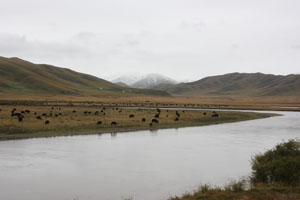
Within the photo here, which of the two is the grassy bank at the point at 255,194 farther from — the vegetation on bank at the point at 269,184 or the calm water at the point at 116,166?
the calm water at the point at 116,166

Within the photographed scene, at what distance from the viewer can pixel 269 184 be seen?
13359mm

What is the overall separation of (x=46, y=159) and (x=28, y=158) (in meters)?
1.28

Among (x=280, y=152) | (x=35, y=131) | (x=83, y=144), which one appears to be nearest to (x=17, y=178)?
(x=83, y=144)

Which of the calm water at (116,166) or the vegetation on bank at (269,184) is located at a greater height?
the vegetation on bank at (269,184)

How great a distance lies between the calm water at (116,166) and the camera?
13961mm

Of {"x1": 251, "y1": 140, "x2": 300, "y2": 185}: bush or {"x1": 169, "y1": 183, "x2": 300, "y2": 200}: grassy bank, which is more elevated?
{"x1": 251, "y1": 140, "x2": 300, "y2": 185}: bush

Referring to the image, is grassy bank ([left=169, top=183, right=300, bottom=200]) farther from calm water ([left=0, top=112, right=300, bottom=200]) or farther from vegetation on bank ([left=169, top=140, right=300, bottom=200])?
calm water ([left=0, top=112, right=300, bottom=200])

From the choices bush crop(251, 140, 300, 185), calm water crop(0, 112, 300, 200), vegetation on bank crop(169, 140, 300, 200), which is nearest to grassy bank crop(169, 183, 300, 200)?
vegetation on bank crop(169, 140, 300, 200)

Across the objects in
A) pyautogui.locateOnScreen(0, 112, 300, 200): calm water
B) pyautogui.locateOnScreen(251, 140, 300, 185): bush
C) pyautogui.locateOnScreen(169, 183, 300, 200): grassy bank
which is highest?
pyautogui.locateOnScreen(251, 140, 300, 185): bush

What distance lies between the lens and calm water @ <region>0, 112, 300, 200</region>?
13961mm

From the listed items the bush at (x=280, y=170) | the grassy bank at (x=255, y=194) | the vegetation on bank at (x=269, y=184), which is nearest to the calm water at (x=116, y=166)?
the vegetation on bank at (x=269, y=184)

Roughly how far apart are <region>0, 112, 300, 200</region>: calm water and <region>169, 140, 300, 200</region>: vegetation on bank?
66.0 inches

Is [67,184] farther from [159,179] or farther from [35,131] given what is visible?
[35,131]

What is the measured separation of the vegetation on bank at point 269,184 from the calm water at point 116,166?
1676 millimetres
